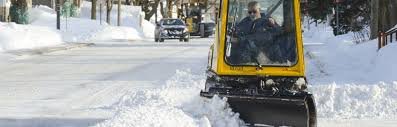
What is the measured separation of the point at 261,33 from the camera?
8867mm

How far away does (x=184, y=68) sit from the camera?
18.5m

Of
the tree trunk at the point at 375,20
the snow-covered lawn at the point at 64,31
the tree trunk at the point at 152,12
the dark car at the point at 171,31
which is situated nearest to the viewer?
the tree trunk at the point at 375,20

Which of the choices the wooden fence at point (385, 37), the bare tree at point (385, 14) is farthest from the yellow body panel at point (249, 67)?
the bare tree at point (385, 14)

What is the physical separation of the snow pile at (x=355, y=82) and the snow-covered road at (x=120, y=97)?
0.03 metres

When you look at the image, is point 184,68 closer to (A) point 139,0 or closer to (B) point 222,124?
(B) point 222,124

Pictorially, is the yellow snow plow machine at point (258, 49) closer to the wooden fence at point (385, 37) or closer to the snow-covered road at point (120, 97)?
the snow-covered road at point (120, 97)

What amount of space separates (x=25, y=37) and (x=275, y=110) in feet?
75.9

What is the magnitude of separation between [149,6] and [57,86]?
6604 cm

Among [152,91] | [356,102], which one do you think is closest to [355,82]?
[356,102]

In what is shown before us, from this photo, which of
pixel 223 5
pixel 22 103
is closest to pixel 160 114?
pixel 223 5

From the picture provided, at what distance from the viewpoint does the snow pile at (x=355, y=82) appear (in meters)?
10.5

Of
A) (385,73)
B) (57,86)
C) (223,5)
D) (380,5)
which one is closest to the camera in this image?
(223,5)

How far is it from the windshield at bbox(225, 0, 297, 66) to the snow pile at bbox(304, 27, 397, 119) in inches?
73.0

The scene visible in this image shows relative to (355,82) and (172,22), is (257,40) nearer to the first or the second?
(355,82)
